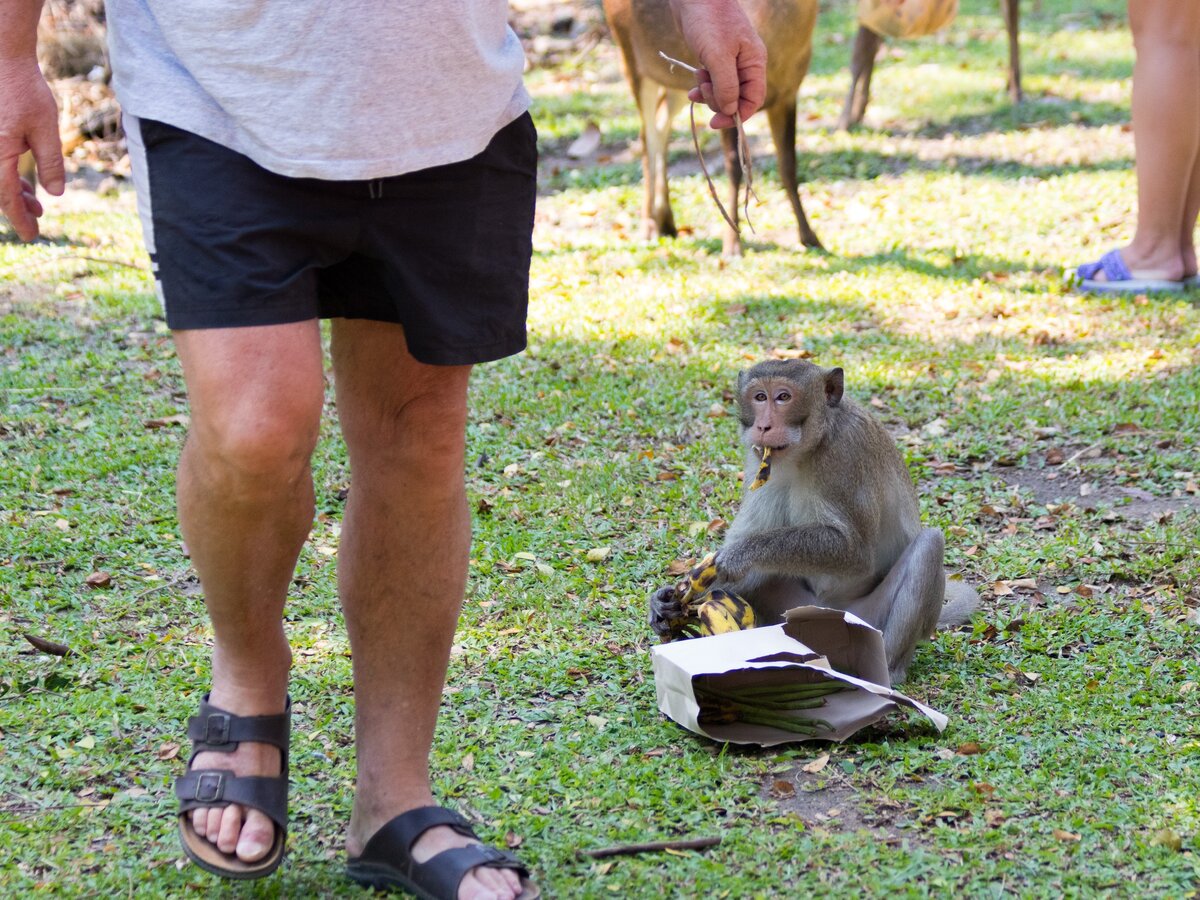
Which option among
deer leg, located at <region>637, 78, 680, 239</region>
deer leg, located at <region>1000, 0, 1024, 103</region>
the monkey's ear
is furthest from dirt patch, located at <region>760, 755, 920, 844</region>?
deer leg, located at <region>1000, 0, 1024, 103</region>

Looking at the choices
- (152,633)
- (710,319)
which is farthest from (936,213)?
(152,633)

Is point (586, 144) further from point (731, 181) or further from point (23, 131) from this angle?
point (23, 131)

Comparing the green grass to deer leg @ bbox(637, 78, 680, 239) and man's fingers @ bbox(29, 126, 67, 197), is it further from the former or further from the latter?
man's fingers @ bbox(29, 126, 67, 197)

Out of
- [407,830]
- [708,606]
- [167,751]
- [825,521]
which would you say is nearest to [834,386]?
[825,521]

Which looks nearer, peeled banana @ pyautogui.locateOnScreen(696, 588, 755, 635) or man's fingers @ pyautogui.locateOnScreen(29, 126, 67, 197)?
man's fingers @ pyautogui.locateOnScreen(29, 126, 67, 197)

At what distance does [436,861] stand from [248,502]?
2.35ft

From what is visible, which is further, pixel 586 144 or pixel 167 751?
pixel 586 144

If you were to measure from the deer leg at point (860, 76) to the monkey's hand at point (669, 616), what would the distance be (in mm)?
7298

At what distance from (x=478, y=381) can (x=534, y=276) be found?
67.8 inches

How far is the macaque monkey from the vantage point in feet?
11.7

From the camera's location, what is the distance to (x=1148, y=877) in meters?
2.65

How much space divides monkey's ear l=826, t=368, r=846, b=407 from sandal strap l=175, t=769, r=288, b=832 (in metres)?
1.84

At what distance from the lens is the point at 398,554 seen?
2.51 m

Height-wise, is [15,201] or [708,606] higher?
[15,201]
